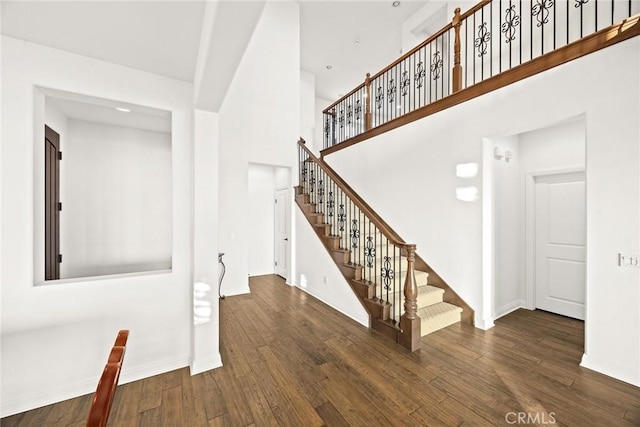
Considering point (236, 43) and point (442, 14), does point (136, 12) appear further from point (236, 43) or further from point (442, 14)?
point (442, 14)

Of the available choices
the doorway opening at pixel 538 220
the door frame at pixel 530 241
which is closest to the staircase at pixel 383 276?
the doorway opening at pixel 538 220

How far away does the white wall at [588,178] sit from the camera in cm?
222

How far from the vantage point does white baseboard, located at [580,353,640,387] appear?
219cm

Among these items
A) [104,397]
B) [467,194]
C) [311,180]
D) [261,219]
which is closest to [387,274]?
[467,194]

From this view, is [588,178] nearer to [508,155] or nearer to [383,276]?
[508,155]

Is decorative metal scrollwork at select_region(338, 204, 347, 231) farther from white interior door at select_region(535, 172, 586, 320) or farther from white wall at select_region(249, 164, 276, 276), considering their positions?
white interior door at select_region(535, 172, 586, 320)

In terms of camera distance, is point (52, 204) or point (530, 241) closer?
point (52, 204)

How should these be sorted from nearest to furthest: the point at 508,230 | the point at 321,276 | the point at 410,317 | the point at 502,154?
1. the point at 410,317
2. the point at 502,154
3. the point at 508,230
4. the point at 321,276

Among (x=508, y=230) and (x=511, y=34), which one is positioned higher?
(x=511, y=34)

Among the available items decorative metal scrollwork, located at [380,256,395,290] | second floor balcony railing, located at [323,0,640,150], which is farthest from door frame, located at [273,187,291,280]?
decorative metal scrollwork, located at [380,256,395,290]

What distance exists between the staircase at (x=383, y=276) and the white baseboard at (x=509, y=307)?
24.1 inches

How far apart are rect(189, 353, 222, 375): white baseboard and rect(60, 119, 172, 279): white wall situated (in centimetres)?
203

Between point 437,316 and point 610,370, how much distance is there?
1.46 metres

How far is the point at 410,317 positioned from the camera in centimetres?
281
